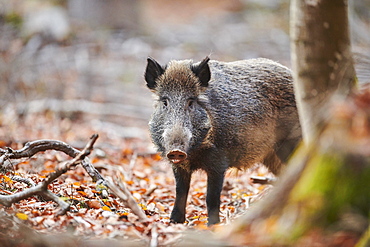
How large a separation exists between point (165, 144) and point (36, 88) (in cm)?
733

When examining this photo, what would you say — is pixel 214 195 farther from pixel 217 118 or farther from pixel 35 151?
pixel 35 151

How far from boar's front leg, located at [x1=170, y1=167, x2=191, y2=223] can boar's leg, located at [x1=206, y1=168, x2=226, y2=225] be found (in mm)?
325

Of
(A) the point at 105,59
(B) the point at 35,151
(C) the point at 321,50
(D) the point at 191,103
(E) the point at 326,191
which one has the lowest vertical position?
(E) the point at 326,191

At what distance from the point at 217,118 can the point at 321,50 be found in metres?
2.12

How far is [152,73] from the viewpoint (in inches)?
216

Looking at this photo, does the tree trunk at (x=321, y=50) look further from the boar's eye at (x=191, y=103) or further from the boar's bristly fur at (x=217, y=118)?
the boar's eye at (x=191, y=103)

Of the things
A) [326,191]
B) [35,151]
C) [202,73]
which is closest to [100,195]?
[35,151]

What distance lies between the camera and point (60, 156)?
7.20 metres

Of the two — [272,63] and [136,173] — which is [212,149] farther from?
[136,173]

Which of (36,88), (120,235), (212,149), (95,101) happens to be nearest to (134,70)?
(95,101)

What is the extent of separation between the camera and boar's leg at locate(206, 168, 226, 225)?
492 centimetres

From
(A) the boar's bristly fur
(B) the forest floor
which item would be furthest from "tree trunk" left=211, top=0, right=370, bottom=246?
(A) the boar's bristly fur

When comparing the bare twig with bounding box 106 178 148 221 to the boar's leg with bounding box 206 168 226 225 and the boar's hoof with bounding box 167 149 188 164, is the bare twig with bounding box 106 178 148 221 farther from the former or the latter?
the boar's leg with bounding box 206 168 226 225

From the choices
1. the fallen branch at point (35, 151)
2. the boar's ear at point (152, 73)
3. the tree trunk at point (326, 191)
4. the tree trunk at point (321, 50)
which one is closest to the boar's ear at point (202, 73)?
the boar's ear at point (152, 73)
